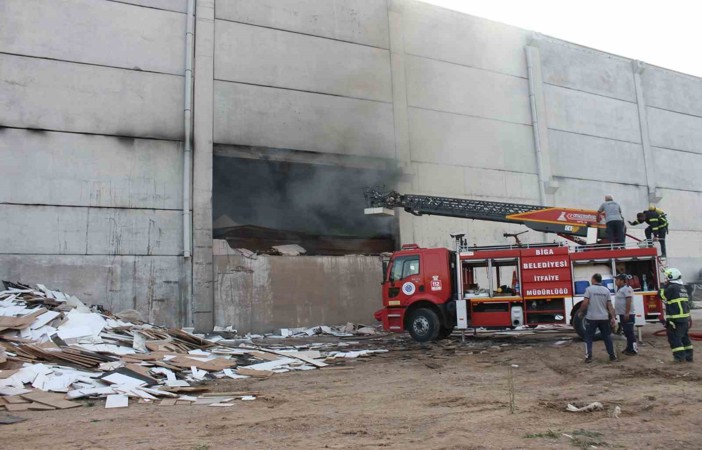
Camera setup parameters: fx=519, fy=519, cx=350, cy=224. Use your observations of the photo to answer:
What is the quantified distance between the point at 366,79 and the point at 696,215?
16.5 m

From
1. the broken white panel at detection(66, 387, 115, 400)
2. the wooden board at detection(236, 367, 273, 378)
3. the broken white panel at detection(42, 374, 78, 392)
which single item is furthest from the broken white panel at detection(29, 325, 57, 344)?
the wooden board at detection(236, 367, 273, 378)

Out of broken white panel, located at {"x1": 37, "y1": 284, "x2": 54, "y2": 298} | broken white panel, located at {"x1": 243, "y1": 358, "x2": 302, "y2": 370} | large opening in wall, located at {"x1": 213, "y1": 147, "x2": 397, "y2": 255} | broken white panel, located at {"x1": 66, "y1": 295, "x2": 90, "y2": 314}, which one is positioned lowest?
broken white panel, located at {"x1": 243, "y1": 358, "x2": 302, "y2": 370}

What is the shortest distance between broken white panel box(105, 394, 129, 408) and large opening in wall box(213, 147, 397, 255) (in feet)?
29.8

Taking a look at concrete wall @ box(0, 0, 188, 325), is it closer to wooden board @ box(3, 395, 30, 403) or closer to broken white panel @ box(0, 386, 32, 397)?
broken white panel @ box(0, 386, 32, 397)

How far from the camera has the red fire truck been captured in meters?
10.0

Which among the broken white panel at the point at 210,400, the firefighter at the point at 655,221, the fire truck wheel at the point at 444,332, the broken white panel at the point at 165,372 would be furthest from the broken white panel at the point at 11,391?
the firefighter at the point at 655,221

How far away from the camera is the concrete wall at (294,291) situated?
45.8ft

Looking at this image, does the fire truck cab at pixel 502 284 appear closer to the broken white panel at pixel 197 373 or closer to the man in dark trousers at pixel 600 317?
the man in dark trousers at pixel 600 317

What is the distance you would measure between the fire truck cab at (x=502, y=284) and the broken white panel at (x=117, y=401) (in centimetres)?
620

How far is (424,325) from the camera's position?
11.0m

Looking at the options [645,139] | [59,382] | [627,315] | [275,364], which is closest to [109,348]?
[59,382]

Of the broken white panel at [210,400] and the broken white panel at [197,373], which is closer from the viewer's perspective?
the broken white panel at [210,400]

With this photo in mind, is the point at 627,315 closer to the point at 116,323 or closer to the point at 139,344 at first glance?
the point at 139,344

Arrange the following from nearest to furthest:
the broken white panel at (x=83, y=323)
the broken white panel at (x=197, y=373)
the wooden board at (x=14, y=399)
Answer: the wooden board at (x=14, y=399)
the broken white panel at (x=197, y=373)
the broken white panel at (x=83, y=323)
